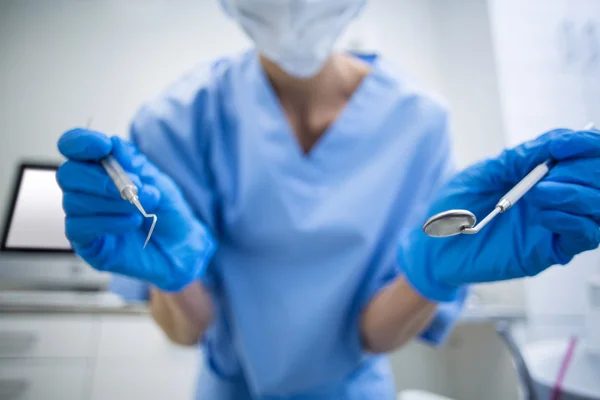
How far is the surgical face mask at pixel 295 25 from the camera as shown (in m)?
0.47

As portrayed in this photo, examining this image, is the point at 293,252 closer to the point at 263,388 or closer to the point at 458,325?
the point at 263,388

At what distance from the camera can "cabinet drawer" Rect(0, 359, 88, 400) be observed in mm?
327

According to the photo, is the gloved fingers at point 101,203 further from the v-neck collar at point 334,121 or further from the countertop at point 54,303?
the v-neck collar at point 334,121

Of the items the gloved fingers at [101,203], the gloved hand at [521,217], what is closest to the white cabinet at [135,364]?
the gloved fingers at [101,203]

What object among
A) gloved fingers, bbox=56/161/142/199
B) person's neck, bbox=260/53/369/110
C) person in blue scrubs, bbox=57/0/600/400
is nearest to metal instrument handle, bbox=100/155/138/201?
gloved fingers, bbox=56/161/142/199

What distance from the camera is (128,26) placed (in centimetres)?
40

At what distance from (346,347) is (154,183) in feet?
1.13

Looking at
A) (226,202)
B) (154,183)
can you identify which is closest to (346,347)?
(226,202)

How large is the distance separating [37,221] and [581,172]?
383 millimetres

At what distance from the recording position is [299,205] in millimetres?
540

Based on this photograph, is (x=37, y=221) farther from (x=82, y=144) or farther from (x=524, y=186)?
(x=524, y=186)

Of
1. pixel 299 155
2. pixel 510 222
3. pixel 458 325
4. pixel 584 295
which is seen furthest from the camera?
pixel 458 325

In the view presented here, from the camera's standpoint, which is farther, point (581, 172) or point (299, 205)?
point (299, 205)

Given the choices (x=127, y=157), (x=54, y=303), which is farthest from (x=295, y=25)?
(x=54, y=303)
